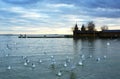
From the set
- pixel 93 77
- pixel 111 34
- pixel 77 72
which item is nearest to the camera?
pixel 93 77

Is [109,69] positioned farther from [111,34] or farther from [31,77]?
[111,34]

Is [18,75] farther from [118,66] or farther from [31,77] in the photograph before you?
[118,66]

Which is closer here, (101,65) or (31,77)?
(31,77)

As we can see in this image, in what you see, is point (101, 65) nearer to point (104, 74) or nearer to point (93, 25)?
point (104, 74)

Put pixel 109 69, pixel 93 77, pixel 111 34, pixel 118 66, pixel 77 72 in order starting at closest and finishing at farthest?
pixel 93 77
pixel 77 72
pixel 109 69
pixel 118 66
pixel 111 34

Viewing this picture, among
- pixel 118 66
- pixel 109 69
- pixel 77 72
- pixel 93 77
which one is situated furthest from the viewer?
pixel 118 66

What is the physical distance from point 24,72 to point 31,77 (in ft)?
7.83

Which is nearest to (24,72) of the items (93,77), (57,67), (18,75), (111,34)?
(18,75)

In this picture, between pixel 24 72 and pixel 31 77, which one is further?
pixel 24 72

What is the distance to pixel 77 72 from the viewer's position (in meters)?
28.5

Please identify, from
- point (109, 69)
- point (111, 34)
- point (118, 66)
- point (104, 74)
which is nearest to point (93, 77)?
point (104, 74)

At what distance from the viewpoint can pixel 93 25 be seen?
527 ft

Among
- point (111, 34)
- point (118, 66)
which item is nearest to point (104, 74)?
point (118, 66)

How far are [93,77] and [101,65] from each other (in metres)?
7.43
